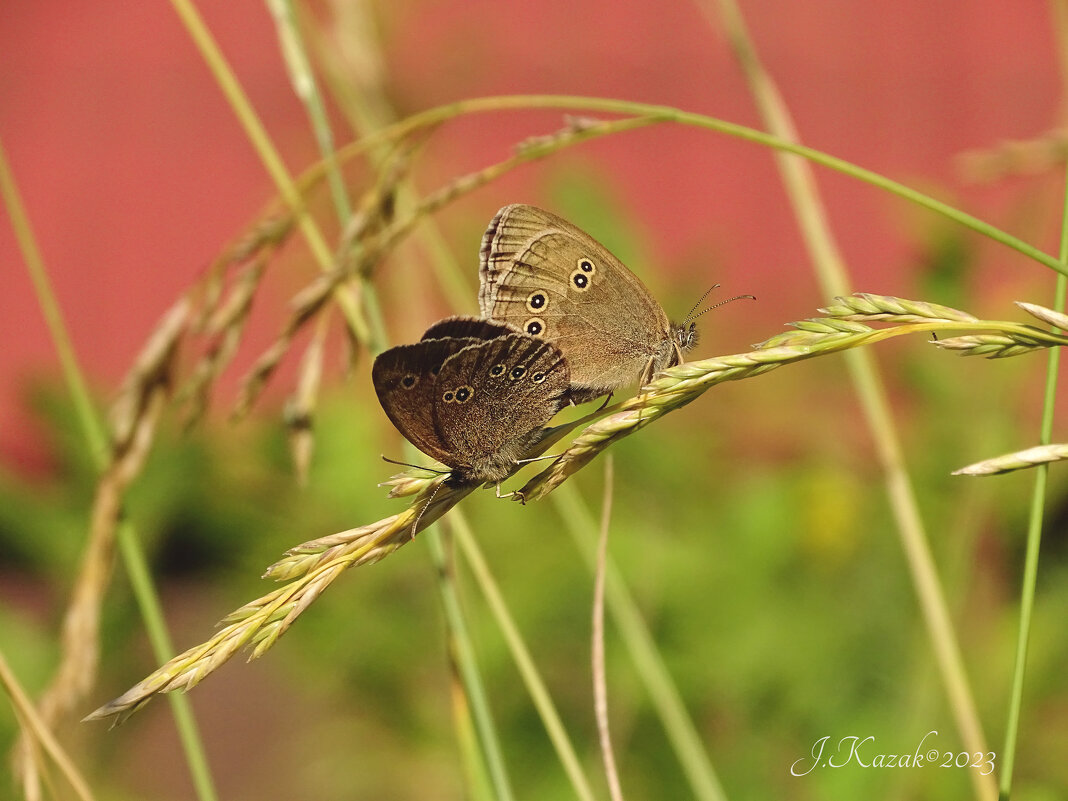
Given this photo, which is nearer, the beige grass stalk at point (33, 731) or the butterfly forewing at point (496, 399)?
the beige grass stalk at point (33, 731)

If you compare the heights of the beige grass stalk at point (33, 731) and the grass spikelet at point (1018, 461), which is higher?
the beige grass stalk at point (33, 731)

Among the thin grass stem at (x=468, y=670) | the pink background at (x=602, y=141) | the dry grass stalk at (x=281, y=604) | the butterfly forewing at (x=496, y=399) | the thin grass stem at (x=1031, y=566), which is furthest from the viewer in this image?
the pink background at (x=602, y=141)

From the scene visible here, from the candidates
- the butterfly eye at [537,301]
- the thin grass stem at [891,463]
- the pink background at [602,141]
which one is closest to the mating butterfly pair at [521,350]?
the butterfly eye at [537,301]

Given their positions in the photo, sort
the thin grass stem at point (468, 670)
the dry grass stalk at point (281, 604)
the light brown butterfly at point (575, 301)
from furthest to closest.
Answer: the light brown butterfly at point (575, 301), the thin grass stem at point (468, 670), the dry grass stalk at point (281, 604)

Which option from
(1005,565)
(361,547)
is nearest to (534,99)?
(361,547)

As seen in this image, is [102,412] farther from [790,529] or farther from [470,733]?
[470,733]

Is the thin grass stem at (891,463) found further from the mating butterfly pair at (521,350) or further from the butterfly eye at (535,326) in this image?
the butterfly eye at (535,326)

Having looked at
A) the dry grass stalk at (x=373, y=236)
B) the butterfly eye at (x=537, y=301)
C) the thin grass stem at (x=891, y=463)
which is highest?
the dry grass stalk at (x=373, y=236)
